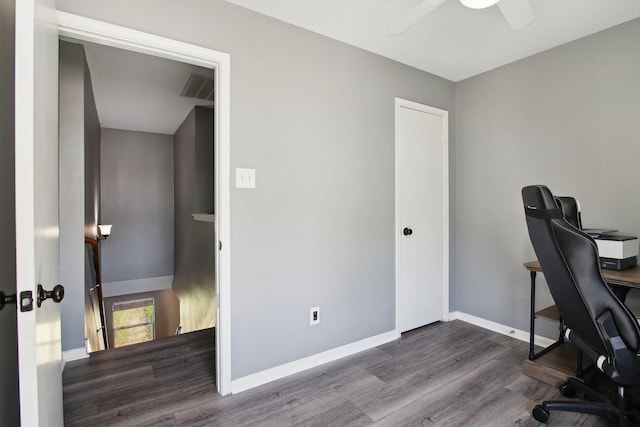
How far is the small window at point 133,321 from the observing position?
5.76 metres

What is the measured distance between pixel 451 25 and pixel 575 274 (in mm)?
1813

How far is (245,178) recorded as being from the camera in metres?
2.05

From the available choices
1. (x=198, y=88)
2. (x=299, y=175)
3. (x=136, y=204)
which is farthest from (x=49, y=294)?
(x=136, y=204)

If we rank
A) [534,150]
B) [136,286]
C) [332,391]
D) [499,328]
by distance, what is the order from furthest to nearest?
1. [136,286]
2. [499,328]
3. [534,150]
4. [332,391]

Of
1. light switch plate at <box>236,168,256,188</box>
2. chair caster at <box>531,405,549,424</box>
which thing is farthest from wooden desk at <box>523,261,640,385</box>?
light switch plate at <box>236,168,256,188</box>

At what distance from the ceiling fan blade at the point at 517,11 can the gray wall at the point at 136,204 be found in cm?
577

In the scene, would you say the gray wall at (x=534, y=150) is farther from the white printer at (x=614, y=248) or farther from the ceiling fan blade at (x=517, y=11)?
the ceiling fan blade at (x=517, y=11)

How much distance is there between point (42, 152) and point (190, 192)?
12.0 feet

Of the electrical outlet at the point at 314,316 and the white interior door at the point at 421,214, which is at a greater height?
the white interior door at the point at 421,214

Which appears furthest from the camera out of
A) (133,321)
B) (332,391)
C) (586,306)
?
(133,321)

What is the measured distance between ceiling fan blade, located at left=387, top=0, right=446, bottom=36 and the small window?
6.15 meters

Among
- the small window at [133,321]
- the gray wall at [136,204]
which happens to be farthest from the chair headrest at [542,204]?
the small window at [133,321]

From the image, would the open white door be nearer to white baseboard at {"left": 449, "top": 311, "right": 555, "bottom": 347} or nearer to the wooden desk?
the wooden desk

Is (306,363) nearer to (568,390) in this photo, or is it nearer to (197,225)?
(568,390)
